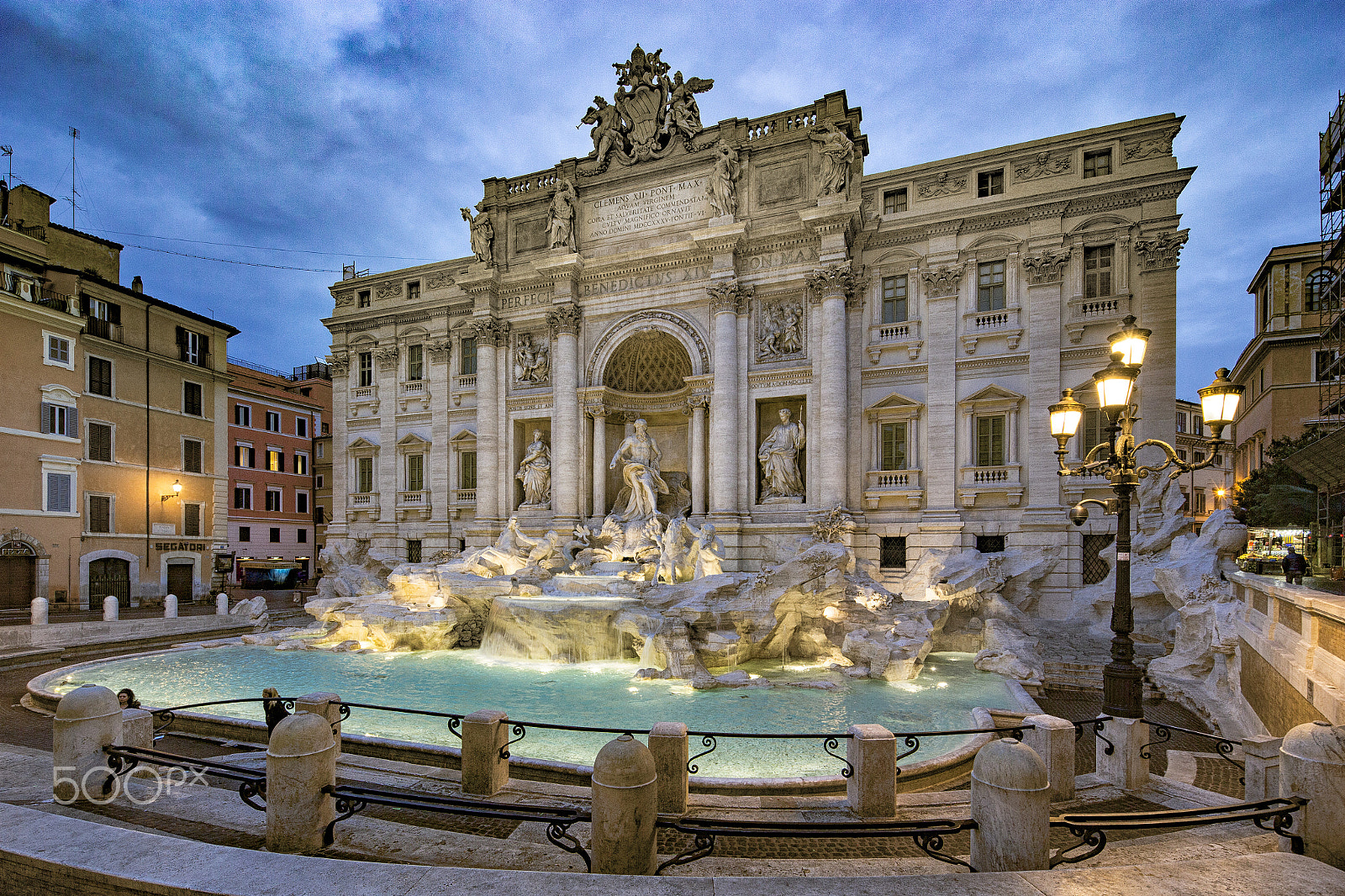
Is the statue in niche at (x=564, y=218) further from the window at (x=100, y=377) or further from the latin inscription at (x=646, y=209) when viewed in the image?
the window at (x=100, y=377)

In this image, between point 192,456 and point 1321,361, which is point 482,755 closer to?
point 192,456

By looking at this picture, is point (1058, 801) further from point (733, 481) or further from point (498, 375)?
point (498, 375)

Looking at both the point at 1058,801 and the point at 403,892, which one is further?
the point at 1058,801

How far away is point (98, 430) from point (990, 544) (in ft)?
109

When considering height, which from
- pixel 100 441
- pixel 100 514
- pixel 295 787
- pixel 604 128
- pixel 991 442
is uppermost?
pixel 604 128

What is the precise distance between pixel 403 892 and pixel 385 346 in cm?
Result: 2889

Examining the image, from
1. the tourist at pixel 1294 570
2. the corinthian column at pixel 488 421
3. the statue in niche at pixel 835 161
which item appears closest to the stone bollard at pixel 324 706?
the tourist at pixel 1294 570

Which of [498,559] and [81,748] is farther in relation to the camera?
[498,559]

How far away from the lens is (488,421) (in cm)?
2569

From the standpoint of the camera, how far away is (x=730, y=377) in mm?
21828

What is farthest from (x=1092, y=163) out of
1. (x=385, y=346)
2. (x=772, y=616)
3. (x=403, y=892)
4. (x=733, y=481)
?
(x=385, y=346)

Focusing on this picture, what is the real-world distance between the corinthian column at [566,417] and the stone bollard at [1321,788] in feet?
69.6

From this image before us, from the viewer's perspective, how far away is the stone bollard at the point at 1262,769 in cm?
580

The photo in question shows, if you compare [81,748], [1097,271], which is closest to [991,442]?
[1097,271]
